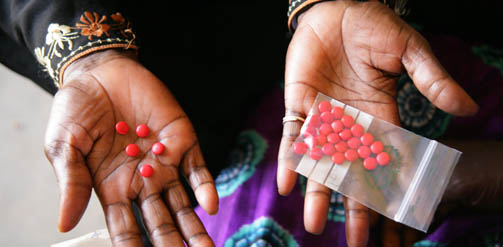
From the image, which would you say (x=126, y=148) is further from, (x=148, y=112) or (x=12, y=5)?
(x=12, y=5)

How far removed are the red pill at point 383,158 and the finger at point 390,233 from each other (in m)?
0.27

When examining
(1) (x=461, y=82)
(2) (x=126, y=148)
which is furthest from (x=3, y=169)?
(1) (x=461, y=82)

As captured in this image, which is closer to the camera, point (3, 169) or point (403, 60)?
point (403, 60)

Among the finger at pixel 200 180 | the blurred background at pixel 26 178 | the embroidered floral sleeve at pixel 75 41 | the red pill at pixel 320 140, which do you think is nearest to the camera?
the finger at pixel 200 180

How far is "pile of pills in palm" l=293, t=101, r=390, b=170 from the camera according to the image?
125 cm

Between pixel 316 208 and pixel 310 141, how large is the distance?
0.23m

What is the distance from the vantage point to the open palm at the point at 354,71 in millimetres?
1160

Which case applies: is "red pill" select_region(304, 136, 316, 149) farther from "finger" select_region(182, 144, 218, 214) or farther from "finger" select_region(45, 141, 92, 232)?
"finger" select_region(45, 141, 92, 232)

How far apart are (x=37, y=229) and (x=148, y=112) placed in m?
1.48

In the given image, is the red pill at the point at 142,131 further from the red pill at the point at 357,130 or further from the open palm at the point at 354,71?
the red pill at the point at 357,130

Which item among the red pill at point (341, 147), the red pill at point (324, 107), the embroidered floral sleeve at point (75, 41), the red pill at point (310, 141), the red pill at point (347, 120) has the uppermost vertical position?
the embroidered floral sleeve at point (75, 41)

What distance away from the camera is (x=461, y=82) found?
162 centimetres

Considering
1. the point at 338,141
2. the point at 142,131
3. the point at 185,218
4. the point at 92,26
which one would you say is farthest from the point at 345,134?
the point at 92,26

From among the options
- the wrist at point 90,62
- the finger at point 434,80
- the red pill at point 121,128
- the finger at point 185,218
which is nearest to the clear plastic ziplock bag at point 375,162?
the finger at point 434,80
